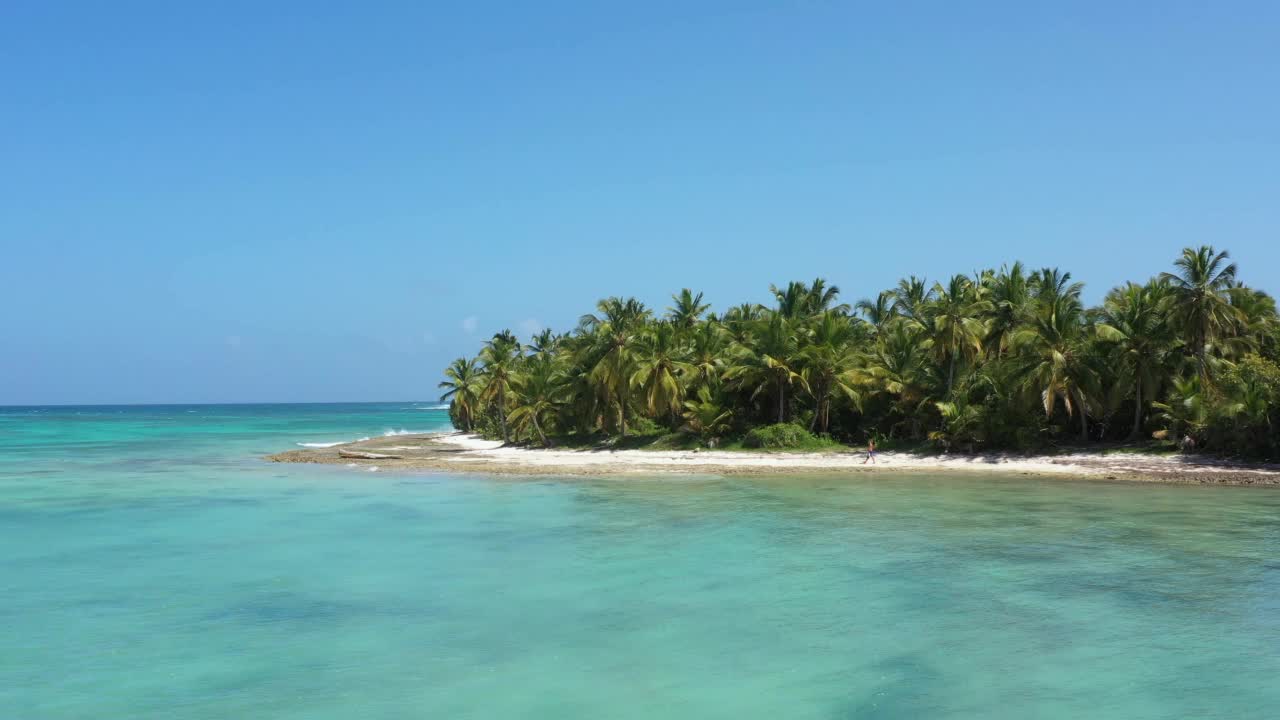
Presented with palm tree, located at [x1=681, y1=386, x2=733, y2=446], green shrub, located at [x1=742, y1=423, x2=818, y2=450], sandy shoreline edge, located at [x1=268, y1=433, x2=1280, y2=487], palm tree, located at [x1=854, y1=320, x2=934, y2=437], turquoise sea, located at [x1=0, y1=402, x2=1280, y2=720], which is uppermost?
palm tree, located at [x1=854, y1=320, x2=934, y2=437]

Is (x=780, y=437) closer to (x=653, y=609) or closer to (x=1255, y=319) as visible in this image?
(x=1255, y=319)

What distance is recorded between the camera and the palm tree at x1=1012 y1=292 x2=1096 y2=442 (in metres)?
39.4

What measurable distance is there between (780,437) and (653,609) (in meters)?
32.8

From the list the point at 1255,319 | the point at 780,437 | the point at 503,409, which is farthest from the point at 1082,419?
the point at 503,409

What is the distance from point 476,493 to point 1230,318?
30.9 meters

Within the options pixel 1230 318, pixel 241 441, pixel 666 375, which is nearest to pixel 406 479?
pixel 666 375

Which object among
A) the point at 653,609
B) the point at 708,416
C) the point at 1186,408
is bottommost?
the point at 653,609

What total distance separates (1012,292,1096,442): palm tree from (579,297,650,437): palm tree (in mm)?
20125

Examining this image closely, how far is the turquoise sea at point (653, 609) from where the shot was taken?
36.9ft

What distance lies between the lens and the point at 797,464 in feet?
140

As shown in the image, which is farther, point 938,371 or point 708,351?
point 708,351

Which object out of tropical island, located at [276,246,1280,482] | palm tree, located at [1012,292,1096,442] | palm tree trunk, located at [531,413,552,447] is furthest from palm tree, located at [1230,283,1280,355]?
palm tree trunk, located at [531,413,552,447]

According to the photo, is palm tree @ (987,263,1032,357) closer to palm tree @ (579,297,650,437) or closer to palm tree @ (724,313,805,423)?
palm tree @ (724,313,805,423)

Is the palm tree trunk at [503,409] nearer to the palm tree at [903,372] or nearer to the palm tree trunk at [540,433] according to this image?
the palm tree trunk at [540,433]
